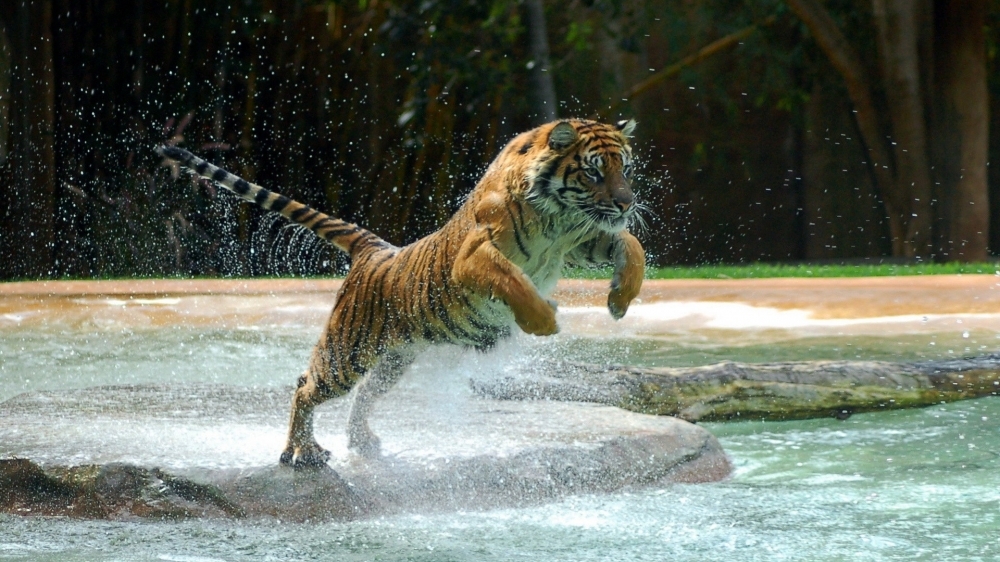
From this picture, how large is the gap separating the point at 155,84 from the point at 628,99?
14.5 feet

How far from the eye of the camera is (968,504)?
364 centimetres

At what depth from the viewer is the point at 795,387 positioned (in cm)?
491

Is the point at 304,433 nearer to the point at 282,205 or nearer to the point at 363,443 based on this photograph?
the point at 363,443

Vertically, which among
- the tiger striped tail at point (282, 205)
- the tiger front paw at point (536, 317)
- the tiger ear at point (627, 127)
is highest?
the tiger ear at point (627, 127)

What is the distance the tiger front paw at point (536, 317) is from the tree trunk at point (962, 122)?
7.42m

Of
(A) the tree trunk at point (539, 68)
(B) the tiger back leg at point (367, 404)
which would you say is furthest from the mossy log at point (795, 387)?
(A) the tree trunk at point (539, 68)

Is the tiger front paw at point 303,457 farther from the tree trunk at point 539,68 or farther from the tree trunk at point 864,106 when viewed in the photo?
the tree trunk at point 864,106

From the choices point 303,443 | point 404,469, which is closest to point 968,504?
A: point 404,469

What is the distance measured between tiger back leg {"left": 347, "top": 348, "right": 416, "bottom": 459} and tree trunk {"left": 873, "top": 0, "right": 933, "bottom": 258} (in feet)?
23.8

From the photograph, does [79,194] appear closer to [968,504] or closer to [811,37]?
[811,37]

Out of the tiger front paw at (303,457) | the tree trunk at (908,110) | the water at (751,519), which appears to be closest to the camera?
the water at (751,519)

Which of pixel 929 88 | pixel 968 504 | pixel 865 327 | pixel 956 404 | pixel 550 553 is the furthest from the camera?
pixel 929 88

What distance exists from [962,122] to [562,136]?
7605mm

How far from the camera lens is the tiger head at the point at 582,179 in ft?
11.7
